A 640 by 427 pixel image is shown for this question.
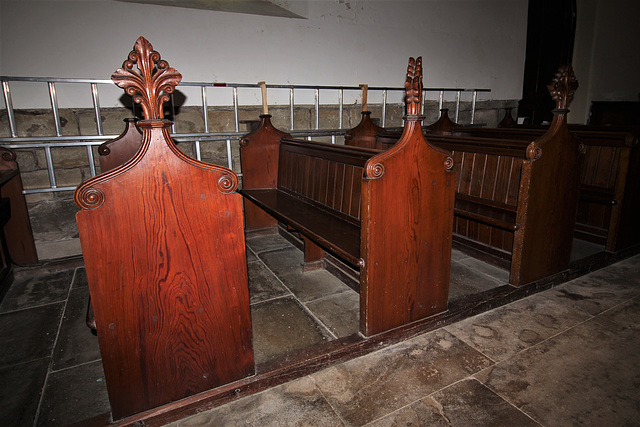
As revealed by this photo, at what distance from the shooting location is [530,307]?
95.0 inches

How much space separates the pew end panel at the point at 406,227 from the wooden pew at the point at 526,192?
640mm

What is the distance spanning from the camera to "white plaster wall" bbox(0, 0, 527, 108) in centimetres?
345

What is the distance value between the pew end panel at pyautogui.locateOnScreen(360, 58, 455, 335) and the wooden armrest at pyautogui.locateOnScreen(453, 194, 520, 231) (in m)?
0.58

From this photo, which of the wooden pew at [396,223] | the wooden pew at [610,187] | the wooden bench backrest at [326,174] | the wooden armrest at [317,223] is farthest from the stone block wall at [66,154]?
the wooden pew at [610,187]

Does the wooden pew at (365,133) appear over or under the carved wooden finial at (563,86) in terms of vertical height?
under

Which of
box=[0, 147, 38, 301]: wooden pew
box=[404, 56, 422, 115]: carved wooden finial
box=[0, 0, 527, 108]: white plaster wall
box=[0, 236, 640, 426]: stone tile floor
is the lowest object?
box=[0, 236, 640, 426]: stone tile floor

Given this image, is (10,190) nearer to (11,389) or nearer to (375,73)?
(11,389)

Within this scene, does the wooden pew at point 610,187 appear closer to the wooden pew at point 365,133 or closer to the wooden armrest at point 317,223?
the wooden pew at point 365,133

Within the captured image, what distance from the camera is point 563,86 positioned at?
2385mm

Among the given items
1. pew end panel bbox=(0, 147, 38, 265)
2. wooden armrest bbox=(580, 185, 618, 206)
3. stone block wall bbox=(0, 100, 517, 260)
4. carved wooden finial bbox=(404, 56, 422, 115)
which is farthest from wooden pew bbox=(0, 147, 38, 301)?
wooden armrest bbox=(580, 185, 618, 206)

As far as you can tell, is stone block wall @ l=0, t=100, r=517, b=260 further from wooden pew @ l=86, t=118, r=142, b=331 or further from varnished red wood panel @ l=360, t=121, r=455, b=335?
varnished red wood panel @ l=360, t=121, r=455, b=335

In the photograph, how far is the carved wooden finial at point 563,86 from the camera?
7.75 ft

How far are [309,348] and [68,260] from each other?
2378mm

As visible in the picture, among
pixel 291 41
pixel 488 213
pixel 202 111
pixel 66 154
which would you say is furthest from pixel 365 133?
pixel 66 154
